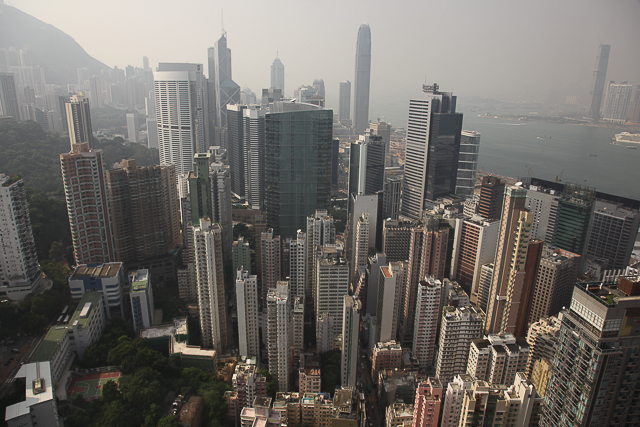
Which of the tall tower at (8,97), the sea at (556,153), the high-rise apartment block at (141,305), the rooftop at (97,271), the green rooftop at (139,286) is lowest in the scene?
the high-rise apartment block at (141,305)

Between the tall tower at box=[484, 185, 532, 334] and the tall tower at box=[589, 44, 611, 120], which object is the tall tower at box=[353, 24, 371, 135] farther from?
the tall tower at box=[484, 185, 532, 334]

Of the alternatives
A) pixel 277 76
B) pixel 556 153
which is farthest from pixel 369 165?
pixel 277 76

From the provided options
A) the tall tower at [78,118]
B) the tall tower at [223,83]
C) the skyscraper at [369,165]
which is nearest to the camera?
the tall tower at [78,118]

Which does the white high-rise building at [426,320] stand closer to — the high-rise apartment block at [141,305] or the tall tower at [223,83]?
the high-rise apartment block at [141,305]

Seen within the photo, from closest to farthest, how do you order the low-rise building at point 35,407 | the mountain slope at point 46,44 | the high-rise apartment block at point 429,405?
the low-rise building at point 35,407 → the high-rise apartment block at point 429,405 → the mountain slope at point 46,44

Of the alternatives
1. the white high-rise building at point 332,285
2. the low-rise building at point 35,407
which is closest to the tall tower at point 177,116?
the white high-rise building at point 332,285

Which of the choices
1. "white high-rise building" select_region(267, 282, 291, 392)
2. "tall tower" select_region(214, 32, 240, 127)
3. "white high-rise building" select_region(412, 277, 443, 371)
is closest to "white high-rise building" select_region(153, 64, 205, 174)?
"tall tower" select_region(214, 32, 240, 127)
